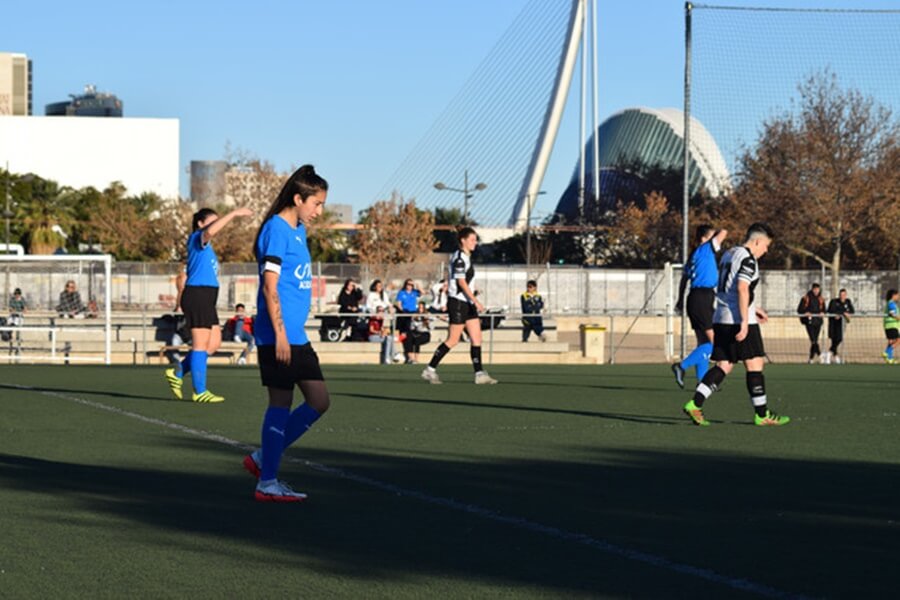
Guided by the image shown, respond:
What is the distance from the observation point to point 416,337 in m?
28.7

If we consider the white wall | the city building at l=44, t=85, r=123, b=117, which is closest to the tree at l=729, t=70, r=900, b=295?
the white wall

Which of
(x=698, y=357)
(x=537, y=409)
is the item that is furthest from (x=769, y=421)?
(x=698, y=357)

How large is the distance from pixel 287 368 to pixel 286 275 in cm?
50

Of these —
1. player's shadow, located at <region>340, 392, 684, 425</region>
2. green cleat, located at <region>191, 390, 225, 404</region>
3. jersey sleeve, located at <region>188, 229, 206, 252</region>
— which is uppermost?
jersey sleeve, located at <region>188, 229, 206, 252</region>

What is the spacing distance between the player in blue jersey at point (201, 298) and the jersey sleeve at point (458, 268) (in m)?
3.31

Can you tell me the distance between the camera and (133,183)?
12706cm

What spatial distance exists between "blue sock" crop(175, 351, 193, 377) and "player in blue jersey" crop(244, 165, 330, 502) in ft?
22.6

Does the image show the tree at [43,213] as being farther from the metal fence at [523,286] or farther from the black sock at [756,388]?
the black sock at [756,388]

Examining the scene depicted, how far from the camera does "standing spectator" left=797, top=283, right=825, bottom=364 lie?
30444 millimetres

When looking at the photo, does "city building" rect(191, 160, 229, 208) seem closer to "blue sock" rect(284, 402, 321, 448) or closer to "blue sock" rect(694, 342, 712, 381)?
"blue sock" rect(694, 342, 712, 381)

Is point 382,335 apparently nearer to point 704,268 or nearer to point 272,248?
point 704,268

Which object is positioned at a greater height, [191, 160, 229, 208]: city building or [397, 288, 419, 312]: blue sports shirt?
[191, 160, 229, 208]: city building

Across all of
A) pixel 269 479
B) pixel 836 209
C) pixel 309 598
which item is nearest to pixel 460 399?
pixel 269 479

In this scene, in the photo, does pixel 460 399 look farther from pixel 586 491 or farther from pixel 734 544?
pixel 734 544
